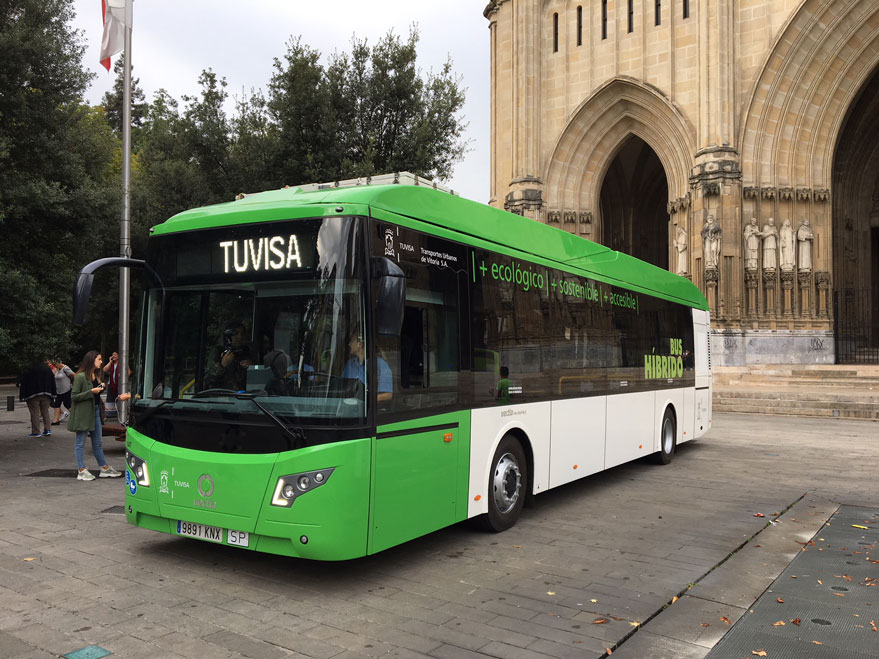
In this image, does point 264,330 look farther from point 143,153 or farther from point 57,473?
point 143,153

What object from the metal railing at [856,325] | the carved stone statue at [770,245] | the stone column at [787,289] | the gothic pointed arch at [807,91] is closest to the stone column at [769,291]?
the carved stone statue at [770,245]

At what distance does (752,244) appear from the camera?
24.9 m

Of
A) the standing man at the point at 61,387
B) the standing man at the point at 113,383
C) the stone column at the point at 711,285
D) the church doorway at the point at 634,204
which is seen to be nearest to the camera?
the standing man at the point at 113,383

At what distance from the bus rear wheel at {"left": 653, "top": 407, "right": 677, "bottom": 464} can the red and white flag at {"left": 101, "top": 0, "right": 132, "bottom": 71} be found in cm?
1167

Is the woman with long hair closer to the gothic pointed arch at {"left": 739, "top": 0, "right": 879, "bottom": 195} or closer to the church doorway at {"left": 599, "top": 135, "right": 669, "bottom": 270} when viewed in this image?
the gothic pointed arch at {"left": 739, "top": 0, "right": 879, "bottom": 195}

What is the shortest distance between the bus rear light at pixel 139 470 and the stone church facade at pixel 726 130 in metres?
22.3

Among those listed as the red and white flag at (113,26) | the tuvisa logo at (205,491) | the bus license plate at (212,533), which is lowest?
the bus license plate at (212,533)

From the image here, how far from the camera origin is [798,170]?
992 inches

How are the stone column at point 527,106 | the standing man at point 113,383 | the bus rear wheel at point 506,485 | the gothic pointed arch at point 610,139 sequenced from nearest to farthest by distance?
the bus rear wheel at point 506,485 → the standing man at point 113,383 → the gothic pointed arch at point 610,139 → the stone column at point 527,106

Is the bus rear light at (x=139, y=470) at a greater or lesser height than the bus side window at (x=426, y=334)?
lesser

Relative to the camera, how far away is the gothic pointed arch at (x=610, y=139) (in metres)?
26.3

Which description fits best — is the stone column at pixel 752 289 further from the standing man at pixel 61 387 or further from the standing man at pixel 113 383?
the standing man at pixel 61 387

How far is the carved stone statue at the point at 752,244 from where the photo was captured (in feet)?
81.6

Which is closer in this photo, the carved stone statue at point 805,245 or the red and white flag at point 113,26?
the red and white flag at point 113,26
